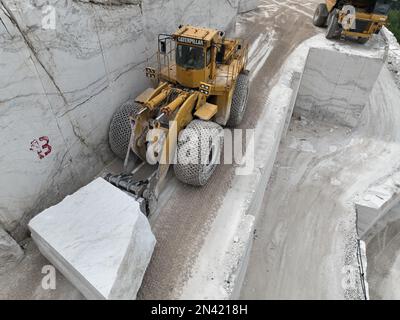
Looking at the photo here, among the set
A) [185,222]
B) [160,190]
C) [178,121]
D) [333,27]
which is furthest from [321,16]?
[185,222]

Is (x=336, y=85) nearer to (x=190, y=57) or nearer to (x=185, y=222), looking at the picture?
(x=190, y=57)

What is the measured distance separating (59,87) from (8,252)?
10.2 ft

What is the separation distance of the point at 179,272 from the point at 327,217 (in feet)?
19.6

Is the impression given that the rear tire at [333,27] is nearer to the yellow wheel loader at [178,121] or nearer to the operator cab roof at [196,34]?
the yellow wheel loader at [178,121]

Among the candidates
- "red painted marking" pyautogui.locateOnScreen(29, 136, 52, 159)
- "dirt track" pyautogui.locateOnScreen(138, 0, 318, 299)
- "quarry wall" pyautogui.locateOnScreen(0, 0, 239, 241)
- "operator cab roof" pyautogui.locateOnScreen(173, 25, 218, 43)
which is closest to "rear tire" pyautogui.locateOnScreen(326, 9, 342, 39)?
"dirt track" pyautogui.locateOnScreen(138, 0, 318, 299)

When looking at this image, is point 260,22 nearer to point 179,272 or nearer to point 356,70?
point 356,70

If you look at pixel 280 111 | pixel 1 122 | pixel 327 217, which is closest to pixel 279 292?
pixel 327 217

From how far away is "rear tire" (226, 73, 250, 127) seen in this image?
8031 millimetres

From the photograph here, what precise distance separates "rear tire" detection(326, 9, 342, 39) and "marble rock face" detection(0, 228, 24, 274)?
13.3 metres

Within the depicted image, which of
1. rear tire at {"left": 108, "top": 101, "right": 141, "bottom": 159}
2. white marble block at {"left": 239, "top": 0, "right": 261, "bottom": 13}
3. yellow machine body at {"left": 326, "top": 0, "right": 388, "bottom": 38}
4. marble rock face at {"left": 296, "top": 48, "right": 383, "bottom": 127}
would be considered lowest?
marble rock face at {"left": 296, "top": 48, "right": 383, "bottom": 127}

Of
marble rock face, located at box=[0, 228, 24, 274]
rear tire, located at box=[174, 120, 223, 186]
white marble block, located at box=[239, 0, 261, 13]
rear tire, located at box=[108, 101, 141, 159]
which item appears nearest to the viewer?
marble rock face, located at box=[0, 228, 24, 274]

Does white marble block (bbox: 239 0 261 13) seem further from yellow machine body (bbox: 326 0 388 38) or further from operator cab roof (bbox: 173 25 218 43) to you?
operator cab roof (bbox: 173 25 218 43)

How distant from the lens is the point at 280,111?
926 centimetres

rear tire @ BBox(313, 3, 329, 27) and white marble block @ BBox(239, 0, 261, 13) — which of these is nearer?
rear tire @ BBox(313, 3, 329, 27)
